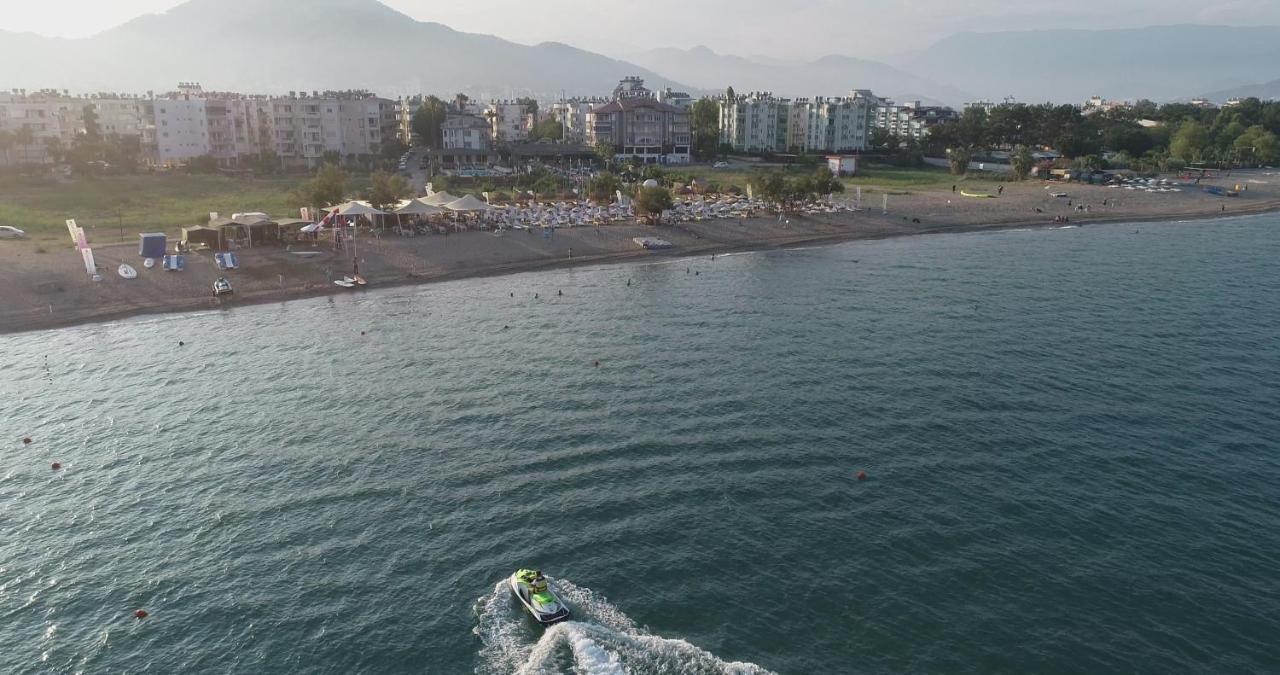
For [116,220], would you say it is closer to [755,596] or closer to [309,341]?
[309,341]

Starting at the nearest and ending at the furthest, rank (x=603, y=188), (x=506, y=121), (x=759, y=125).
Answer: (x=603, y=188), (x=759, y=125), (x=506, y=121)

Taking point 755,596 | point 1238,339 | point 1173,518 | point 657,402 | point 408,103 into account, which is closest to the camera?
point 755,596

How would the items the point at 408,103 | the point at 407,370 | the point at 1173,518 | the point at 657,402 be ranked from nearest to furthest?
the point at 1173,518 → the point at 657,402 → the point at 407,370 → the point at 408,103

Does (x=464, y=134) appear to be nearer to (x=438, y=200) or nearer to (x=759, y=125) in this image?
(x=759, y=125)

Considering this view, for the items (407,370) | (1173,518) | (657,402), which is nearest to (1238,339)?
(1173,518)

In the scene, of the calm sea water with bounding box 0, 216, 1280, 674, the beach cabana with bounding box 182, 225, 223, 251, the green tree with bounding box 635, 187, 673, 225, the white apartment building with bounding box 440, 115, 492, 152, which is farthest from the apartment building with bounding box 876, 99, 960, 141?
the beach cabana with bounding box 182, 225, 223, 251

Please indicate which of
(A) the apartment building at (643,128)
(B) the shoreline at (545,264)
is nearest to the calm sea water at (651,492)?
(B) the shoreline at (545,264)

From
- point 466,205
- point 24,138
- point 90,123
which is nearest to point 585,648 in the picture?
point 466,205
